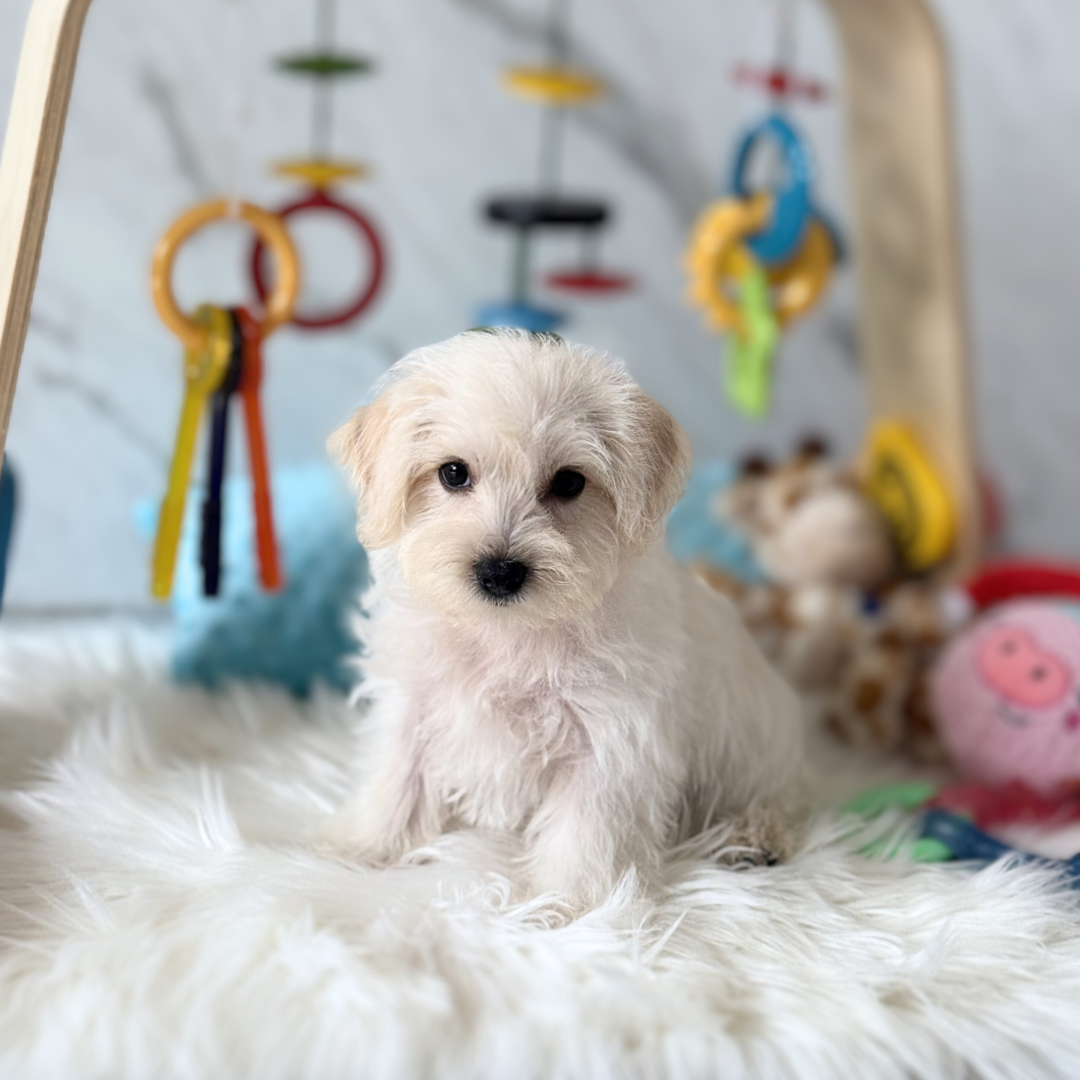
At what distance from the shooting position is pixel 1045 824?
224 centimetres

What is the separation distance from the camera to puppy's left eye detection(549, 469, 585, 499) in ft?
5.21

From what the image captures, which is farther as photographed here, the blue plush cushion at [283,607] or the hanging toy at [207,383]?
the blue plush cushion at [283,607]

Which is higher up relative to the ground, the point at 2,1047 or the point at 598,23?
the point at 598,23

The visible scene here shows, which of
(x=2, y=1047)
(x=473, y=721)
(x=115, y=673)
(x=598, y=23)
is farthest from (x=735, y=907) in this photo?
(x=598, y=23)

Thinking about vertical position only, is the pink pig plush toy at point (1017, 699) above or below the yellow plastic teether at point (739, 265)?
below

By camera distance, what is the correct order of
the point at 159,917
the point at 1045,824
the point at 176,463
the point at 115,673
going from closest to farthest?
1. the point at 159,917
2. the point at 176,463
3. the point at 1045,824
4. the point at 115,673

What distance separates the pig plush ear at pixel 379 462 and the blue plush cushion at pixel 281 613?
882 mm

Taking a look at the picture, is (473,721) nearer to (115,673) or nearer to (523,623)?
(523,623)

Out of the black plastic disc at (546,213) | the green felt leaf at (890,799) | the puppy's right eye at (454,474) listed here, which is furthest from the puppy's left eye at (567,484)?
the black plastic disc at (546,213)

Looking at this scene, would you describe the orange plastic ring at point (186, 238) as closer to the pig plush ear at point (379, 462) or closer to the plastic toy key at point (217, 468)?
the plastic toy key at point (217, 468)

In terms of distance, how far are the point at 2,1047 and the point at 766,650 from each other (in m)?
1.85

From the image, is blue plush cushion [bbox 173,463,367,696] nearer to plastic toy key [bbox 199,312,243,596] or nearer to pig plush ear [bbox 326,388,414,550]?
plastic toy key [bbox 199,312,243,596]

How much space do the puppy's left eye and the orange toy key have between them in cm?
72

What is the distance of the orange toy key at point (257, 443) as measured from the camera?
6.81ft
